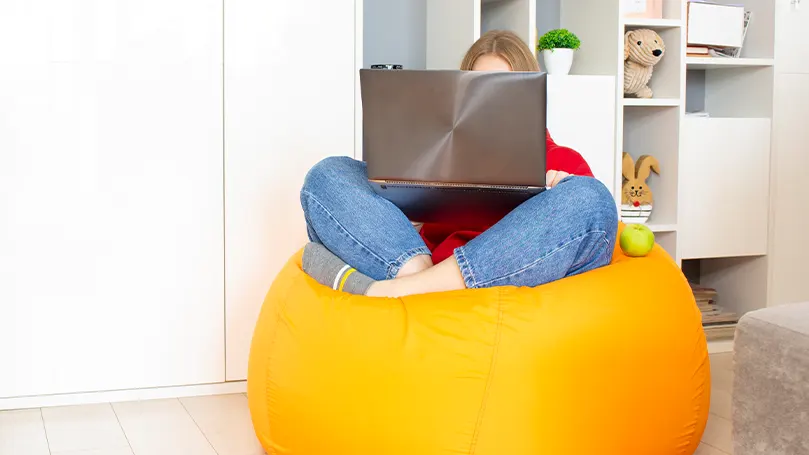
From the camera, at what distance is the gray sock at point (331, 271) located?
5.61 ft

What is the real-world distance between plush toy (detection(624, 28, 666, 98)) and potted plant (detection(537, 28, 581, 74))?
227 mm

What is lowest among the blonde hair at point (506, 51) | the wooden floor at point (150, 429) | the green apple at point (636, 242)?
the wooden floor at point (150, 429)

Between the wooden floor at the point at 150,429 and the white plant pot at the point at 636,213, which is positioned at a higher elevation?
the white plant pot at the point at 636,213

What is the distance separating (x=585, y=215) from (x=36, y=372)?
1.52 metres

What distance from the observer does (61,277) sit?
2.21 meters

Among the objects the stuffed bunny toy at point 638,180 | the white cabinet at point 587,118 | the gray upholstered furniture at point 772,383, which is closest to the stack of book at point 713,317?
the stuffed bunny toy at point 638,180

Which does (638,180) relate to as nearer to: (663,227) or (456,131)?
(663,227)

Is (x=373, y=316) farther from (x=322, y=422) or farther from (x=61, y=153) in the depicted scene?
(x=61, y=153)

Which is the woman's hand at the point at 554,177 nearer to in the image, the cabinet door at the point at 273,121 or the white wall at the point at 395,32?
the cabinet door at the point at 273,121

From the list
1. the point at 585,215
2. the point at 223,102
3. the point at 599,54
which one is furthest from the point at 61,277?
the point at 599,54

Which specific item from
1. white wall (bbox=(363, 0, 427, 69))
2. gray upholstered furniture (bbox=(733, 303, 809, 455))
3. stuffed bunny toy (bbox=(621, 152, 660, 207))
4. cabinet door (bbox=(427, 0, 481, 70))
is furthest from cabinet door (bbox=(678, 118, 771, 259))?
gray upholstered furniture (bbox=(733, 303, 809, 455))

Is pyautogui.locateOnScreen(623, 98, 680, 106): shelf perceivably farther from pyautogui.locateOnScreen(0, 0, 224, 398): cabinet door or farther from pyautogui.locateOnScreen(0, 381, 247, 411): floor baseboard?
pyautogui.locateOnScreen(0, 381, 247, 411): floor baseboard

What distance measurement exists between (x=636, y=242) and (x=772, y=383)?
87 cm

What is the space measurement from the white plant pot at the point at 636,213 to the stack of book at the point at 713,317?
0.36 metres
